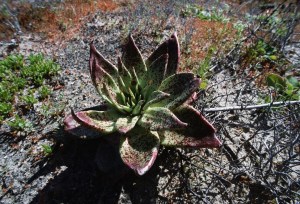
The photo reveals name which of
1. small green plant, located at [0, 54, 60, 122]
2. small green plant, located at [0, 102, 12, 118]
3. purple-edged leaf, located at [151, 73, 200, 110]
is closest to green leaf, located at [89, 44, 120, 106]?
purple-edged leaf, located at [151, 73, 200, 110]

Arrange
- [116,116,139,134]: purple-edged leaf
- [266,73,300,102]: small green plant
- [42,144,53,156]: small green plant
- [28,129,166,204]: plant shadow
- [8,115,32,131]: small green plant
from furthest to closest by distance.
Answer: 1. [266,73,300,102]: small green plant
2. [8,115,32,131]: small green plant
3. [42,144,53,156]: small green plant
4. [28,129,166,204]: plant shadow
5. [116,116,139,134]: purple-edged leaf

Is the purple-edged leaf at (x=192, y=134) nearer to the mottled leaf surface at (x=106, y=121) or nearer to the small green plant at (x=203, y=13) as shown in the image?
the mottled leaf surface at (x=106, y=121)

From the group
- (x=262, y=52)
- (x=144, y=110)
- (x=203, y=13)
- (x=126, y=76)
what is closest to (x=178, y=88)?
(x=144, y=110)

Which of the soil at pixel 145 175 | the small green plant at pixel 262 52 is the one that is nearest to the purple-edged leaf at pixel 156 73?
the soil at pixel 145 175

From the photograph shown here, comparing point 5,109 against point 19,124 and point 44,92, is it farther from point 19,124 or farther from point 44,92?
point 44,92

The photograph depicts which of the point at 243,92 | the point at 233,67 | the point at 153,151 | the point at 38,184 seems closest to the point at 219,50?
the point at 233,67

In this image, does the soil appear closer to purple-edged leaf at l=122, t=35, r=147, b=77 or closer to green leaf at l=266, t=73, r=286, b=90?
green leaf at l=266, t=73, r=286, b=90
